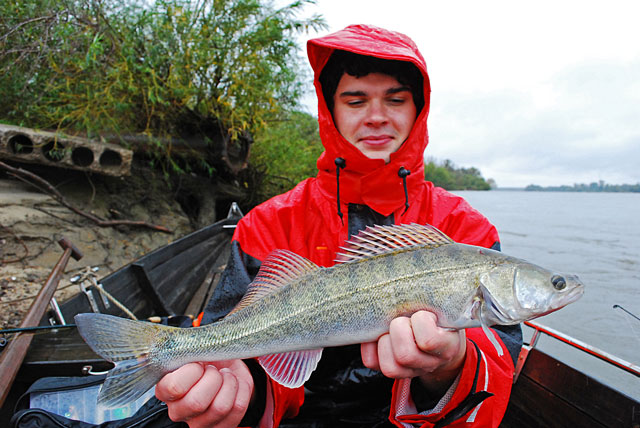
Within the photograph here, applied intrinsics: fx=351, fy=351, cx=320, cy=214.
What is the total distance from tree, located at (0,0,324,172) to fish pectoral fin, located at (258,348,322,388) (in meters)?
6.43

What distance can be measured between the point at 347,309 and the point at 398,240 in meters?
0.41

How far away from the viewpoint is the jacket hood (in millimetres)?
2219

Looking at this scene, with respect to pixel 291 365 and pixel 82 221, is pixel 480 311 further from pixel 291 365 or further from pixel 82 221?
pixel 82 221

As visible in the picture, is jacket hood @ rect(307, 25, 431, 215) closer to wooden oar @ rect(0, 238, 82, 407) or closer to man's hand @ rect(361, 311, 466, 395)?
man's hand @ rect(361, 311, 466, 395)

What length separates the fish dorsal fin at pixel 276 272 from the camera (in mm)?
1773

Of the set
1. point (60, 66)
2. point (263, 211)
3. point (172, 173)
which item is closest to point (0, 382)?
point (263, 211)

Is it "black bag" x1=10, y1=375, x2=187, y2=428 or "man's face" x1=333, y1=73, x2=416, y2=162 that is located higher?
"man's face" x1=333, y1=73, x2=416, y2=162

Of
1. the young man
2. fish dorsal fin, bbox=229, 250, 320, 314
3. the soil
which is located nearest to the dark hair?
the young man

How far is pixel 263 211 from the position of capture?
233cm

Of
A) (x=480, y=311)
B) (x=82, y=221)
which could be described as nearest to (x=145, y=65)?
(x=82, y=221)

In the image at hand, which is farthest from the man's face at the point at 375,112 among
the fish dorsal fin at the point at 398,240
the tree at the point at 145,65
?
the tree at the point at 145,65

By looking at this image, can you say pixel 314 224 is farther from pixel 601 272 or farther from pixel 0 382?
pixel 601 272

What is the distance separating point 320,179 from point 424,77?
0.95 m

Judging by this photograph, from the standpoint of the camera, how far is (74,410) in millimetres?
2383
